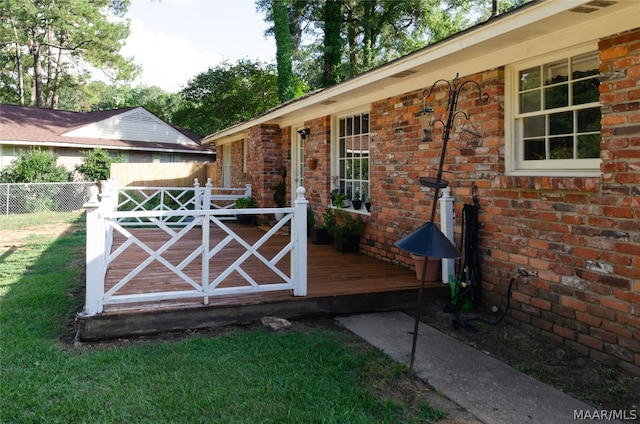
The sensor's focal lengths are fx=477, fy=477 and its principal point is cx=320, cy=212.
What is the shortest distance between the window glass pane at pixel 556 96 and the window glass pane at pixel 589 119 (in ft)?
0.61

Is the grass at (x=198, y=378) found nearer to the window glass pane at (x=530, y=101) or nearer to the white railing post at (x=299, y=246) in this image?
the white railing post at (x=299, y=246)

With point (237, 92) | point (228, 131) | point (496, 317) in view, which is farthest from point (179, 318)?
point (237, 92)

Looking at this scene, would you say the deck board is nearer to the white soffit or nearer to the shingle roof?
the white soffit

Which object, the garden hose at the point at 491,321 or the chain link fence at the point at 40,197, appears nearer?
the garden hose at the point at 491,321

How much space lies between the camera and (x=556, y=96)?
4.14m

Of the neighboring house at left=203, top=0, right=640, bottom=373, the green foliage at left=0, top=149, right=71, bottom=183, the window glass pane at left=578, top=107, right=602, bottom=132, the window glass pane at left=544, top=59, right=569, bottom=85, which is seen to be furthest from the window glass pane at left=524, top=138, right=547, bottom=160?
the green foliage at left=0, top=149, right=71, bottom=183

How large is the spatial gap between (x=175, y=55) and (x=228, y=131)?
22591mm

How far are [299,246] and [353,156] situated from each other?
3443 millimetres

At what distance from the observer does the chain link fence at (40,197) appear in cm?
1430

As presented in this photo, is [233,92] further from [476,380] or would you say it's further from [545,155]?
[476,380]

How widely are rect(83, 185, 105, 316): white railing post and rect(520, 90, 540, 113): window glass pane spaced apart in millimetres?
3906

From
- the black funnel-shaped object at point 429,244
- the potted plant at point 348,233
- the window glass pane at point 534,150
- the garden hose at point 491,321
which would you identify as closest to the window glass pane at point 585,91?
the window glass pane at point 534,150

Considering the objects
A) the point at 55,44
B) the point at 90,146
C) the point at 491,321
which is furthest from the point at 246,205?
the point at 55,44

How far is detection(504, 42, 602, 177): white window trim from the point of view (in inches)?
152
